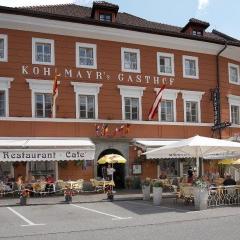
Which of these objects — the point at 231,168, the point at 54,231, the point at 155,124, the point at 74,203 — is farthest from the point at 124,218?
the point at 231,168

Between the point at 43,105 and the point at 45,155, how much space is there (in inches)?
124

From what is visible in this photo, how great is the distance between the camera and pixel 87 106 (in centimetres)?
2694

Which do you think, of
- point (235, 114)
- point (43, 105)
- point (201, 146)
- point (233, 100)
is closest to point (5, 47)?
point (43, 105)

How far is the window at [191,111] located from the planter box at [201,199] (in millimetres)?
12454

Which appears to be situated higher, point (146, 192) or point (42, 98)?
point (42, 98)

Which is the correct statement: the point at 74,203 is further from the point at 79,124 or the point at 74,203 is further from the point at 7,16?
the point at 7,16

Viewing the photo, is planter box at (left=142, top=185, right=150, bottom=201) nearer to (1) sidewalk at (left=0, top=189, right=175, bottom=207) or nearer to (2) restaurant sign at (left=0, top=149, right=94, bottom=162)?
(1) sidewalk at (left=0, top=189, right=175, bottom=207)

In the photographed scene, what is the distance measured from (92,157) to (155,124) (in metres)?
5.25

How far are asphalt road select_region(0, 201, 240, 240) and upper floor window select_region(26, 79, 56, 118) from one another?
23.0 ft

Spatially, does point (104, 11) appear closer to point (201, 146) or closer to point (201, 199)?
point (201, 146)

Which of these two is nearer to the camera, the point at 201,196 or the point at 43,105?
the point at 201,196

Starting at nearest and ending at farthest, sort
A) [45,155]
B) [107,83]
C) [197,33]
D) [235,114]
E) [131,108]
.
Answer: [45,155] → [107,83] → [131,108] → [197,33] → [235,114]

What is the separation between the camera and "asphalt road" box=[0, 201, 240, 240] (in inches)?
471

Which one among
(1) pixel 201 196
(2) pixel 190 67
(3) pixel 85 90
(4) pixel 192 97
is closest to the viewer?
(1) pixel 201 196
